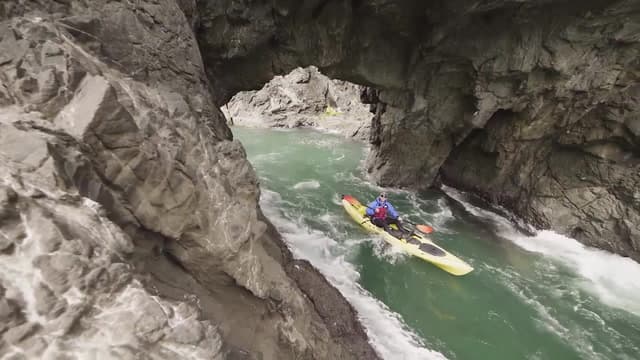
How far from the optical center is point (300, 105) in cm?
2811

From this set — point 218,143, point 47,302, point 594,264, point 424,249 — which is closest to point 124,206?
point 47,302

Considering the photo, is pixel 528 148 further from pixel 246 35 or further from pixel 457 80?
pixel 246 35

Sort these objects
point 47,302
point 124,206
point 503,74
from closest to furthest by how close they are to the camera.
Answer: point 47,302, point 124,206, point 503,74

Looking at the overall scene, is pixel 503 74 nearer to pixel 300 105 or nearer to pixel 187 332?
pixel 187 332

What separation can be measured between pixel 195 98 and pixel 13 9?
81.9 inches

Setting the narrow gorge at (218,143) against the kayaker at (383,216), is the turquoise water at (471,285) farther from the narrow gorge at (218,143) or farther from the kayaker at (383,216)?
the narrow gorge at (218,143)

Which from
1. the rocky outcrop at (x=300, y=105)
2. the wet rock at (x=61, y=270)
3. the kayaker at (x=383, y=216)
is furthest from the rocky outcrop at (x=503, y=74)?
the rocky outcrop at (x=300, y=105)

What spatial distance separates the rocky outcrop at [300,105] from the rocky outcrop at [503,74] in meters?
14.0

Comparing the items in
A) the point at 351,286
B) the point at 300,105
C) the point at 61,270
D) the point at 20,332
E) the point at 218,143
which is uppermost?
the point at 218,143

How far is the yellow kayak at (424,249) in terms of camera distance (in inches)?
352

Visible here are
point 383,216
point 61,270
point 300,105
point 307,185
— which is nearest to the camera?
point 61,270

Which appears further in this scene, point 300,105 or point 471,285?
point 300,105

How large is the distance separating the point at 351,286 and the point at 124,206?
5948 millimetres

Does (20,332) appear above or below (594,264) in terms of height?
above
